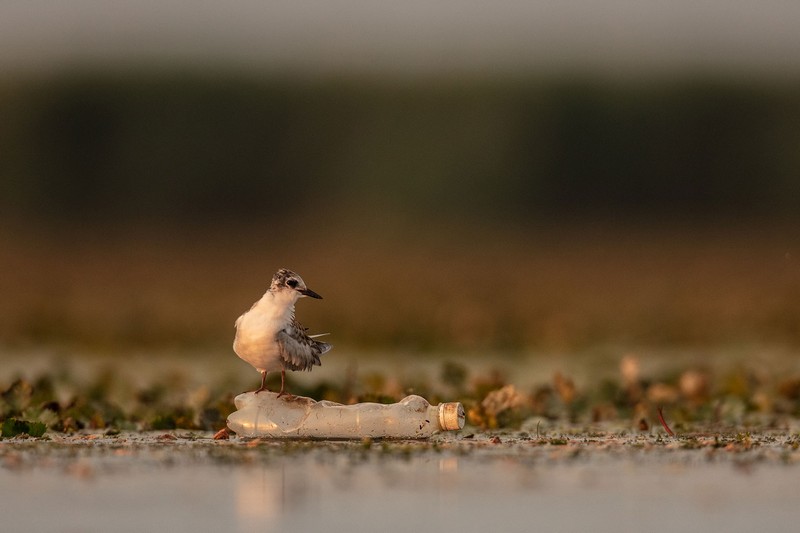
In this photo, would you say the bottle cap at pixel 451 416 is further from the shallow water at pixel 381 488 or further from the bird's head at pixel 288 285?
the bird's head at pixel 288 285

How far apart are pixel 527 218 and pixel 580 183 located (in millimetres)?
4057

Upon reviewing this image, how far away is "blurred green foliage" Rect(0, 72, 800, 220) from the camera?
45312 millimetres

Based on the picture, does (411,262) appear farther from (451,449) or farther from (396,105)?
(451,449)

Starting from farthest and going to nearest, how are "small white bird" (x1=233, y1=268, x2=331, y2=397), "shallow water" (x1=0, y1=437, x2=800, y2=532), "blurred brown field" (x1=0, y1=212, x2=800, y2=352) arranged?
1. "blurred brown field" (x1=0, y1=212, x2=800, y2=352)
2. "small white bird" (x1=233, y1=268, x2=331, y2=397)
3. "shallow water" (x1=0, y1=437, x2=800, y2=532)

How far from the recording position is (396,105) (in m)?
47.0

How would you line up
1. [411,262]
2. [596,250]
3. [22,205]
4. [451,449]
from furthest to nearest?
[22,205]
[596,250]
[411,262]
[451,449]

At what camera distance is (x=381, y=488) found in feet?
26.4

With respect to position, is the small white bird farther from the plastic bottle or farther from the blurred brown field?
the blurred brown field

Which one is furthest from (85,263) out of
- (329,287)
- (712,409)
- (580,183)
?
(712,409)

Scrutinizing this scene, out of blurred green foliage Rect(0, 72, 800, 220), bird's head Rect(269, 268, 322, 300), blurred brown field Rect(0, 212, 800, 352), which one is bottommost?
bird's head Rect(269, 268, 322, 300)

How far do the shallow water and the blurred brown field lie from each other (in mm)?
8287

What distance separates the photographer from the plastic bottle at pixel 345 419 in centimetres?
983

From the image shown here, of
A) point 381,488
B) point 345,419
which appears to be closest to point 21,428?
point 345,419

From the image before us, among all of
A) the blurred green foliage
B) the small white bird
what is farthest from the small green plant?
the blurred green foliage
